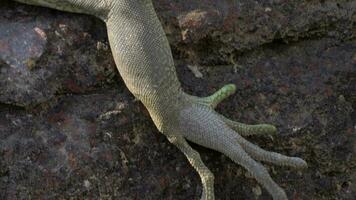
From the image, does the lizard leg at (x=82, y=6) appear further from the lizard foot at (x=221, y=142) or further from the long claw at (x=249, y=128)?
the long claw at (x=249, y=128)

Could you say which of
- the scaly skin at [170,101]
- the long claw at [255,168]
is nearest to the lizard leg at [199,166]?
the scaly skin at [170,101]

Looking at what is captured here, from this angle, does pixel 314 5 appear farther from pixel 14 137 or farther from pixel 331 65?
pixel 14 137

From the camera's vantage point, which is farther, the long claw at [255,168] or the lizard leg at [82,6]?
the lizard leg at [82,6]

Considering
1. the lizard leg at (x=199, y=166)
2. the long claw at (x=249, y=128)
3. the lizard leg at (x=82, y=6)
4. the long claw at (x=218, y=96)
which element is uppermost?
the lizard leg at (x=82, y=6)

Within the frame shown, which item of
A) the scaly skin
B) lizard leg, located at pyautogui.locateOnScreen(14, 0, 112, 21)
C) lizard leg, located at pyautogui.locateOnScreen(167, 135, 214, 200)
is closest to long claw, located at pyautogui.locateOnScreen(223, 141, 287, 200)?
the scaly skin

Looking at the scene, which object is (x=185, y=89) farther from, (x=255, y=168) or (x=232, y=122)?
(x=255, y=168)

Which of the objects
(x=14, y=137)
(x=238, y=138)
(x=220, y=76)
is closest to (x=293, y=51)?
(x=220, y=76)
